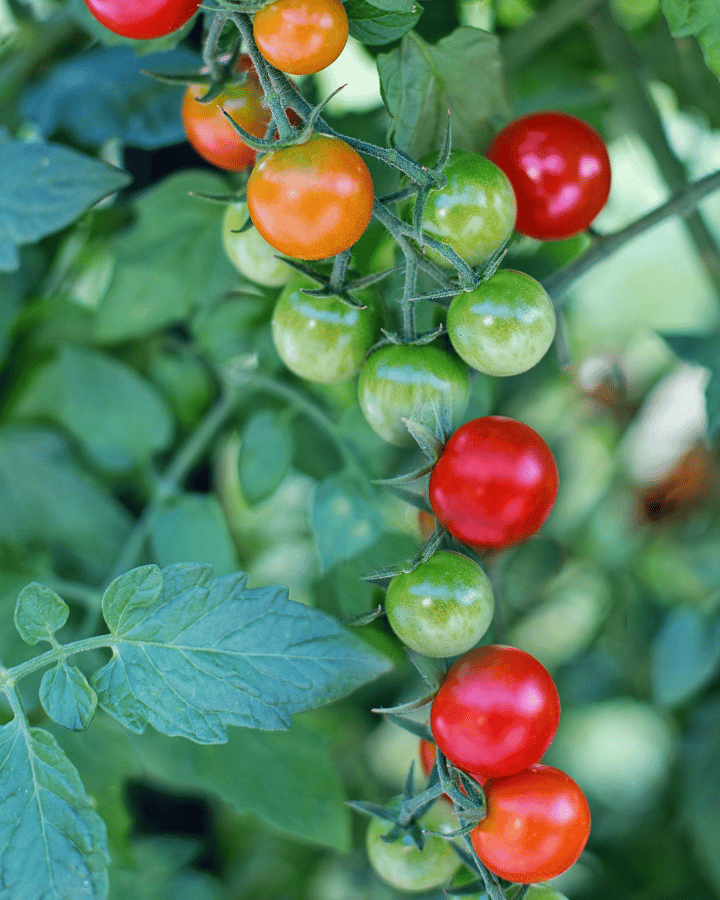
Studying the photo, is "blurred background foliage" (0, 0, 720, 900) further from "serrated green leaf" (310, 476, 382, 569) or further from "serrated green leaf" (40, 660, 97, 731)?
"serrated green leaf" (40, 660, 97, 731)

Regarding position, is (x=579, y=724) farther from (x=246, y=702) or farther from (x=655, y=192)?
(x=655, y=192)

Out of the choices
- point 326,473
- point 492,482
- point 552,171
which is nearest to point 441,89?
point 552,171

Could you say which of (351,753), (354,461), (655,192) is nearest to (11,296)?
(354,461)

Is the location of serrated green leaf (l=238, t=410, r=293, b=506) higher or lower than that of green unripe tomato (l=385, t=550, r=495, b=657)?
lower

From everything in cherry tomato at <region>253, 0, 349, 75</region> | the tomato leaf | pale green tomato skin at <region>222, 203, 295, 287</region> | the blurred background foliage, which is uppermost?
cherry tomato at <region>253, 0, 349, 75</region>

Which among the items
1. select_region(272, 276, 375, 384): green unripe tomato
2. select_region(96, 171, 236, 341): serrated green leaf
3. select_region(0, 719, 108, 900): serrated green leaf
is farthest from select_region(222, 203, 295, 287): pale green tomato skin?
select_region(0, 719, 108, 900): serrated green leaf

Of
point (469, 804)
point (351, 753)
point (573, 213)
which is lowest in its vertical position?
point (351, 753)
